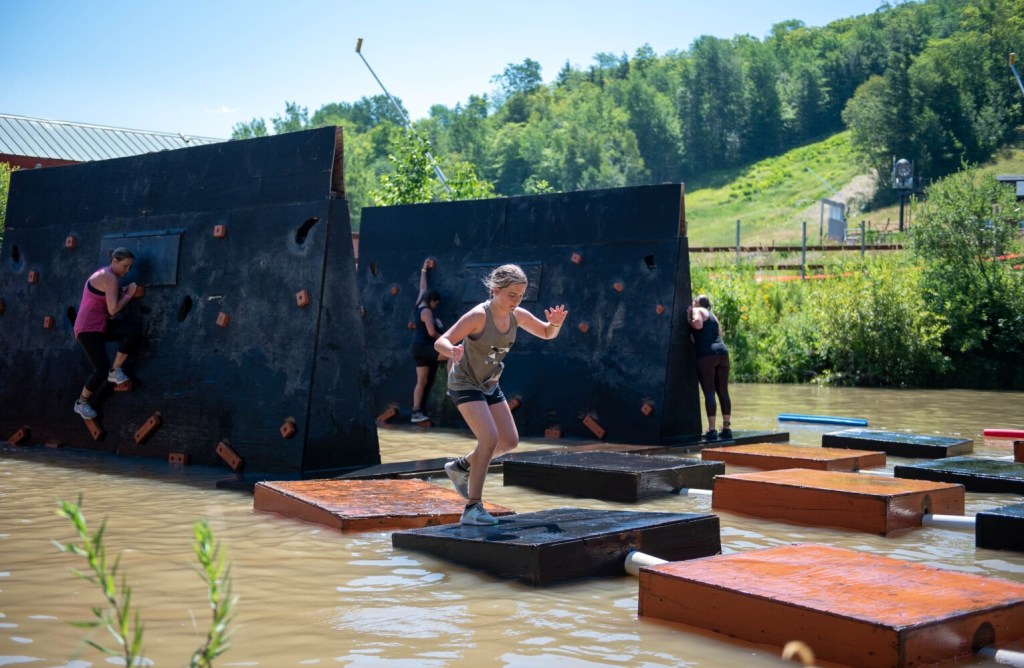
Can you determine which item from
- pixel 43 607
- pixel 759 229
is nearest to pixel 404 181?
pixel 43 607

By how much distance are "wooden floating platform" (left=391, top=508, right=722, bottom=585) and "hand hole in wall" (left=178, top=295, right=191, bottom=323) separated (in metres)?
5.06

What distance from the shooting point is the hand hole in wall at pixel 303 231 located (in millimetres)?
10133

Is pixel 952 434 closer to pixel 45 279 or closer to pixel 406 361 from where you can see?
pixel 406 361

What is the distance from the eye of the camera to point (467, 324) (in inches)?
279

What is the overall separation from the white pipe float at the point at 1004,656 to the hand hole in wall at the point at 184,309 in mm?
8525

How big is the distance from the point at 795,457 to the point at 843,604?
6.02 m

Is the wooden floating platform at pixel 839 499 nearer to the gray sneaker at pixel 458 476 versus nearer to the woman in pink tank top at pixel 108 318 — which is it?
the gray sneaker at pixel 458 476

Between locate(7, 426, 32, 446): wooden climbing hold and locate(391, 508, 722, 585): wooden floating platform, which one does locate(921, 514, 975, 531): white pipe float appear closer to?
locate(391, 508, 722, 585): wooden floating platform

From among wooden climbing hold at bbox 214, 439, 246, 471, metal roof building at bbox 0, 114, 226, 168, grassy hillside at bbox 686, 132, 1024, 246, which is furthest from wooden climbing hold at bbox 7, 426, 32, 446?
grassy hillside at bbox 686, 132, 1024, 246

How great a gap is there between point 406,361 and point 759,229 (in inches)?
2872

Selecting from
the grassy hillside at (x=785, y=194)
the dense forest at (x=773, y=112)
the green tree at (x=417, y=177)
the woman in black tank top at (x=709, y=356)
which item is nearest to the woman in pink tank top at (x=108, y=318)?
the woman in black tank top at (x=709, y=356)

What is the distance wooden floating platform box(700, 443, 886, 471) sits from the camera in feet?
34.0

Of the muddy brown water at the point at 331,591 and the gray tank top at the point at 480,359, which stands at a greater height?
the gray tank top at the point at 480,359

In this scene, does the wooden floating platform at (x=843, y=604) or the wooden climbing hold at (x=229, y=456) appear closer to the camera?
the wooden floating platform at (x=843, y=604)
